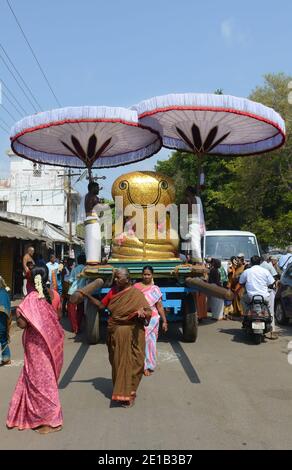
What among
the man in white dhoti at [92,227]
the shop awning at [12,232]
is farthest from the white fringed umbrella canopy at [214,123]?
the shop awning at [12,232]

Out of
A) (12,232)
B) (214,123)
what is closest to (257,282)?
(214,123)

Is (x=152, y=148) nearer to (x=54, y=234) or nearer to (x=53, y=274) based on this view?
(x=53, y=274)

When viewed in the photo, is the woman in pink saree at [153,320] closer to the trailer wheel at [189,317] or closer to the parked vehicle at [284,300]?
the trailer wheel at [189,317]

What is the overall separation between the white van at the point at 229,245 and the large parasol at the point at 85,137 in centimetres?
449

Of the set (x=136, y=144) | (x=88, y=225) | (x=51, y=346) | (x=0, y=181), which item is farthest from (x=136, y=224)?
(x=0, y=181)

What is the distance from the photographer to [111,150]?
438 inches

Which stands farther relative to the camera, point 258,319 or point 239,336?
point 239,336

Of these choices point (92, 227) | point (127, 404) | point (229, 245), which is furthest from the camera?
point (229, 245)

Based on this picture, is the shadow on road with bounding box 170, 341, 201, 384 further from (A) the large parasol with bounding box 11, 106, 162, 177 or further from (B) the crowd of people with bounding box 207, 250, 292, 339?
(A) the large parasol with bounding box 11, 106, 162, 177

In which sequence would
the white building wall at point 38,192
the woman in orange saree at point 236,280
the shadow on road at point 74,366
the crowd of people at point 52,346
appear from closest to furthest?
the crowd of people at point 52,346, the shadow on road at point 74,366, the woman in orange saree at point 236,280, the white building wall at point 38,192

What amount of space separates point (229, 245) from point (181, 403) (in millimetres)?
9643

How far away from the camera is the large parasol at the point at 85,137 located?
814cm

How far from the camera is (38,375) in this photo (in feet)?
14.9
